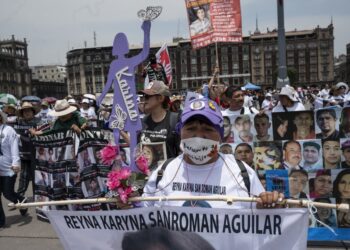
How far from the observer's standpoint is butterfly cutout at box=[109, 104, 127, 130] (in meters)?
3.59

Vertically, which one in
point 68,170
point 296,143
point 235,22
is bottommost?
point 68,170

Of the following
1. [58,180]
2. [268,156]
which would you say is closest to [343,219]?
[268,156]

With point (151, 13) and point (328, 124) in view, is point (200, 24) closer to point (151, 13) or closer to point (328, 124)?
point (328, 124)

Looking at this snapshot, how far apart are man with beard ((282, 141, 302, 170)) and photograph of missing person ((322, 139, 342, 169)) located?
29cm

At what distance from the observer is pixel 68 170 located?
579cm

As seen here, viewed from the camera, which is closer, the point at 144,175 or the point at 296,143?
the point at 144,175

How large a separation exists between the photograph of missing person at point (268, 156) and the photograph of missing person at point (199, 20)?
106 inches

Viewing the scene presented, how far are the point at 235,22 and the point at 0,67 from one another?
14905 cm

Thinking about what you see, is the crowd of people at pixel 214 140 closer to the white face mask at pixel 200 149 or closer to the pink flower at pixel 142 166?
the white face mask at pixel 200 149

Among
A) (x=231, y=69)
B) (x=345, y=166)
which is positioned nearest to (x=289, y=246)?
(x=345, y=166)

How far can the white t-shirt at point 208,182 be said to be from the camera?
2.25 metres

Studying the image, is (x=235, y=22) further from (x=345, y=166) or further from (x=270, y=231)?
(x=270, y=231)

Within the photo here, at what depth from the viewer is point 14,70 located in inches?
5812

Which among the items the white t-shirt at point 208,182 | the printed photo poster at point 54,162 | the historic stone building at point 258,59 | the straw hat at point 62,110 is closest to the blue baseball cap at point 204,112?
the white t-shirt at point 208,182
